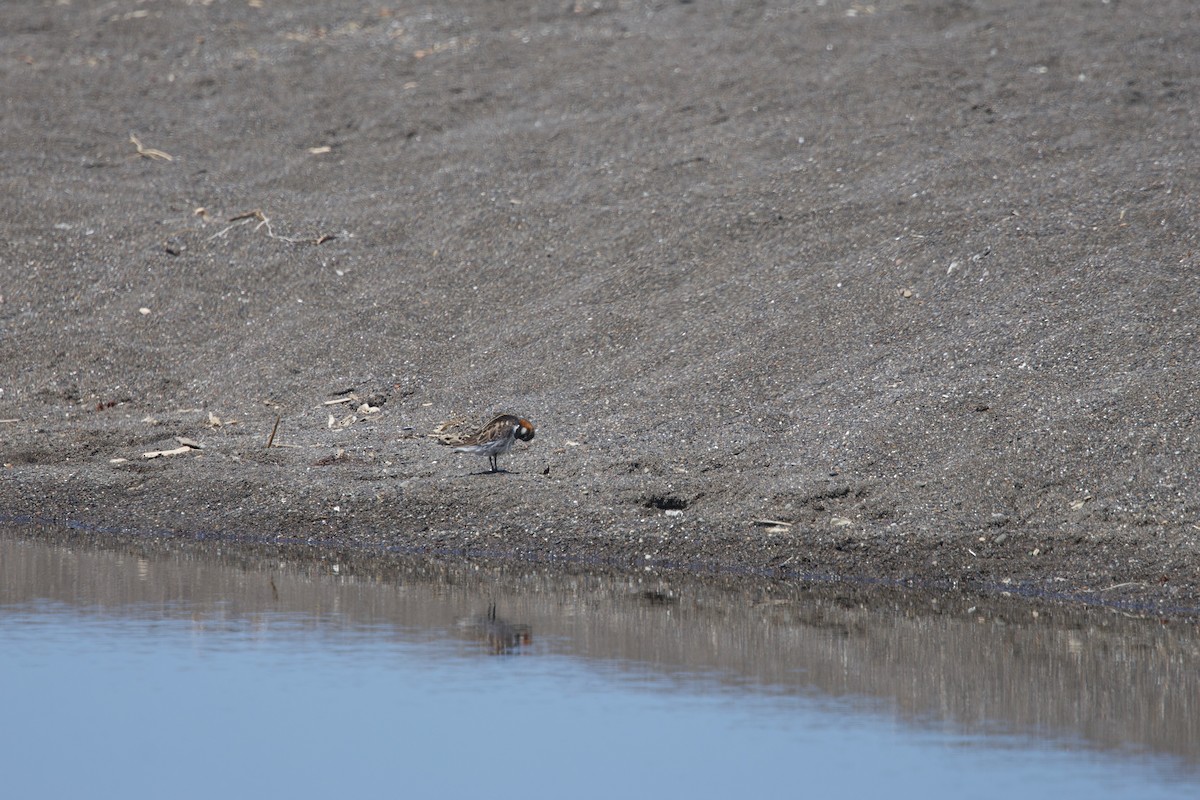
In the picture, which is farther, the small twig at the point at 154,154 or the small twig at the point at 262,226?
the small twig at the point at 154,154

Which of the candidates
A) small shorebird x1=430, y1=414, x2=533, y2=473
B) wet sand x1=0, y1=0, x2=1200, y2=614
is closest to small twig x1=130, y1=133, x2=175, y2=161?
wet sand x1=0, y1=0, x2=1200, y2=614

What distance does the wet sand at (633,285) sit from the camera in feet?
35.3

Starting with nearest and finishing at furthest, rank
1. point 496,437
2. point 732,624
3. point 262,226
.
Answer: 1. point 732,624
2. point 496,437
3. point 262,226

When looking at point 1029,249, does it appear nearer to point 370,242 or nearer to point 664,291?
point 664,291

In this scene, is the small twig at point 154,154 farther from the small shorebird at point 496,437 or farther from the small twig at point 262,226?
the small shorebird at point 496,437

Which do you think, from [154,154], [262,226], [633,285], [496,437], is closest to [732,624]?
[496,437]

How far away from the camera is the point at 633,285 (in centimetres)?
1507

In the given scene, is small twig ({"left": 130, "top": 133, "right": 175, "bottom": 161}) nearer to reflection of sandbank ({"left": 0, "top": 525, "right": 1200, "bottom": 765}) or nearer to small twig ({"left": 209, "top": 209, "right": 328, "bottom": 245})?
small twig ({"left": 209, "top": 209, "right": 328, "bottom": 245})

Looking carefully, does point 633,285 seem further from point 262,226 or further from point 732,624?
point 732,624

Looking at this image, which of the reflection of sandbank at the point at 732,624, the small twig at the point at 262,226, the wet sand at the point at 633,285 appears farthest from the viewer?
the small twig at the point at 262,226

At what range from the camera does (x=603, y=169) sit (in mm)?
17672

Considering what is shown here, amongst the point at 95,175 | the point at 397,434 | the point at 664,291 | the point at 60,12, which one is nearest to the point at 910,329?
the point at 664,291

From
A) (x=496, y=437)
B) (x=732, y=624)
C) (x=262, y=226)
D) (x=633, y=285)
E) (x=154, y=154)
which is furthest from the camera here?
(x=154, y=154)

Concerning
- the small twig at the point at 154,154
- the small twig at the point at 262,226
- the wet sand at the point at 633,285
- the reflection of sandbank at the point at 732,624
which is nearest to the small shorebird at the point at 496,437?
the wet sand at the point at 633,285
